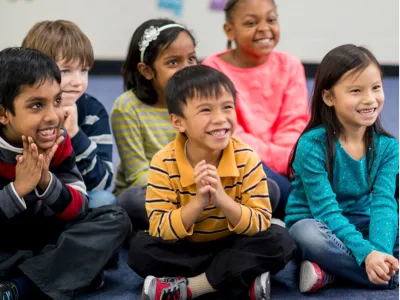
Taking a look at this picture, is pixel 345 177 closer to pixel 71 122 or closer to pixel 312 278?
pixel 312 278

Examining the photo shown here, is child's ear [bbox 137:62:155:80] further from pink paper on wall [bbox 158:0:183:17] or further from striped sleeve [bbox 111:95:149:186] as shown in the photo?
pink paper on wall [bbox 158:0:183:17]

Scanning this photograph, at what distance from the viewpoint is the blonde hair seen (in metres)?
1.97

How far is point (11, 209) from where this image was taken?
1.59 meters

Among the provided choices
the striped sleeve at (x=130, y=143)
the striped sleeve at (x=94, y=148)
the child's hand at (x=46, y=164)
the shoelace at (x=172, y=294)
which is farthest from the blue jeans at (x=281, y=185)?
the child's hand at (x=46, y=164)

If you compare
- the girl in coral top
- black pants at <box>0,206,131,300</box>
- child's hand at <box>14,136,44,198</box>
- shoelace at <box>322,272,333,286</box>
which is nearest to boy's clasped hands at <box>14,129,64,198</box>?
child's hand at <box>14,136,44,198</box>

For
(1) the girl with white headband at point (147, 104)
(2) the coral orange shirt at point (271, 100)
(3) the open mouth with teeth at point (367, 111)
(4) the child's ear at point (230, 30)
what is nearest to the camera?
(3) the open mouth with teeth at point (367, 111)

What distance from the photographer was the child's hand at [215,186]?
152 cm

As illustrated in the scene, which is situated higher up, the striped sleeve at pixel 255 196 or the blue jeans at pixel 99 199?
the striped sleeve at pixel 255 196

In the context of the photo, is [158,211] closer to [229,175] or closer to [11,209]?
[229,175]

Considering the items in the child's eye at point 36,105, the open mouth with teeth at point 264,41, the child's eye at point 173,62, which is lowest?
the child's eye at point 36,105

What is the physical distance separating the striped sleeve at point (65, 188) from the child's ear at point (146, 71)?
1.54 ft

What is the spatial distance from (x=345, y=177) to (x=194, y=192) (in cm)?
42

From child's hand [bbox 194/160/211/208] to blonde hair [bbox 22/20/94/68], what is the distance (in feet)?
2.14

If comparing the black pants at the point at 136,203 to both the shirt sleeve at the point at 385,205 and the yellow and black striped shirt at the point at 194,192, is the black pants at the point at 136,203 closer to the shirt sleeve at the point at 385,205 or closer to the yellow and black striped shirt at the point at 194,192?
the yellow and black striped shirt at the point at 194,192
